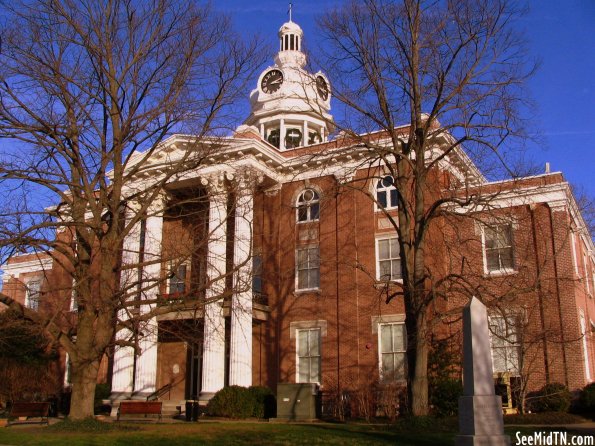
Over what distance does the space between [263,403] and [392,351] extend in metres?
5.74

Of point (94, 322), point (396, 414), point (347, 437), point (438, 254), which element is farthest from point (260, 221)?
point (347, 437)

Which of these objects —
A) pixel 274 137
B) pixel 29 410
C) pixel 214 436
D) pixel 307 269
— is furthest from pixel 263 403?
Answer: pixel 274 137

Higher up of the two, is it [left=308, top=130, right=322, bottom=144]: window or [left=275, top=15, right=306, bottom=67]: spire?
[left=275, top=15, right=306, bottom=67]: spire

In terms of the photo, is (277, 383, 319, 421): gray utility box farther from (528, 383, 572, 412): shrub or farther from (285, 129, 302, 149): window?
(285, 129, 302, 149): window

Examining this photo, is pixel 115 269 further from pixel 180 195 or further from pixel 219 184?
pixel 180 195

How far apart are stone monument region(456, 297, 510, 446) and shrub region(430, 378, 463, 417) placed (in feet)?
39.1

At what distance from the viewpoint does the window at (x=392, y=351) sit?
87.8 feet

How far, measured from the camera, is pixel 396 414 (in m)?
24.2

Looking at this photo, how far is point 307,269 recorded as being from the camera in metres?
30.4

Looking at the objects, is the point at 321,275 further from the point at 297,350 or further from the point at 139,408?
the point at 139,408

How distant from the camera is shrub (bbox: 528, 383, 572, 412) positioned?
72.8 ft

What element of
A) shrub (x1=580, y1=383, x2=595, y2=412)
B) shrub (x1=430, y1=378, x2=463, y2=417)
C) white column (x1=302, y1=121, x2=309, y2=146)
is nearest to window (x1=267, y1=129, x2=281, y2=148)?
white column (x1=302, y1=121, x2=309, y2=146)

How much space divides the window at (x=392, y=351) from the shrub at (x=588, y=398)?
6763 millimetres

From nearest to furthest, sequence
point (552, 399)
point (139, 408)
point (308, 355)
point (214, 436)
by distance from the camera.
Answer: point (214, 436) → point (552, 399) → point (139, 408) → point (308, 355)
